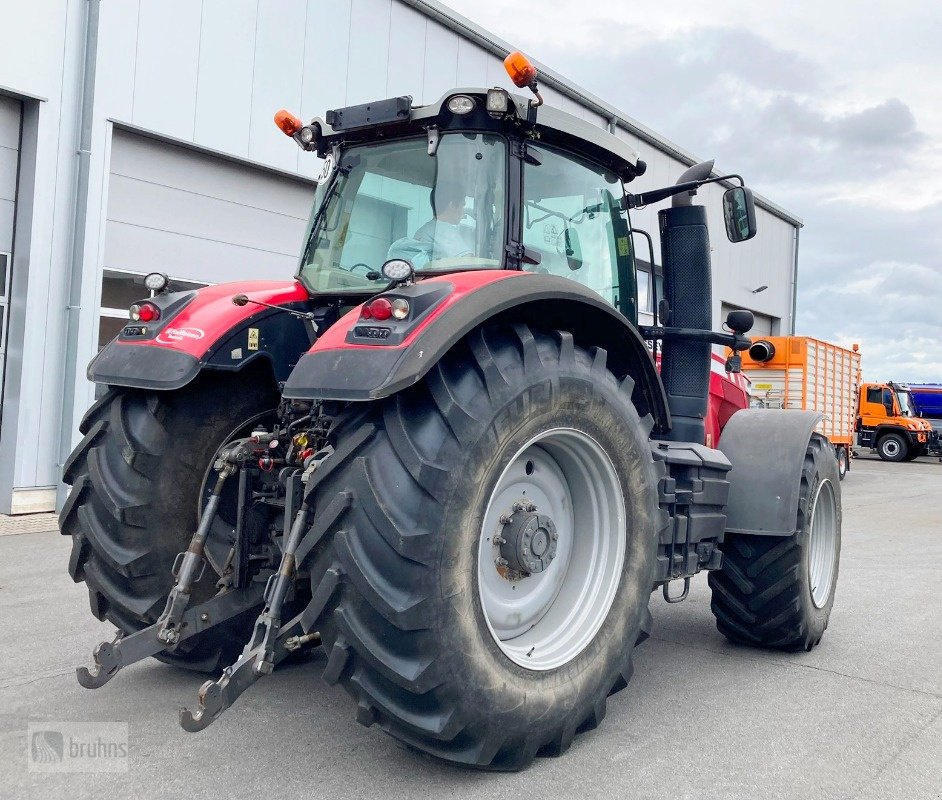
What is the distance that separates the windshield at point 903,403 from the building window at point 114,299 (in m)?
22.8

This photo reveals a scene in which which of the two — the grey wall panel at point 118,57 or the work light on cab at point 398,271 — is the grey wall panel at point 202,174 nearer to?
the grey wall panel at point 118,57

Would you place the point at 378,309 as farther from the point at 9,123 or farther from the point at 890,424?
the point at 890,424

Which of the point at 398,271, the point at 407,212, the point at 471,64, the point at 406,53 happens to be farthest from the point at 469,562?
the point at 471,64

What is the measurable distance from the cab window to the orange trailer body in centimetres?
1313

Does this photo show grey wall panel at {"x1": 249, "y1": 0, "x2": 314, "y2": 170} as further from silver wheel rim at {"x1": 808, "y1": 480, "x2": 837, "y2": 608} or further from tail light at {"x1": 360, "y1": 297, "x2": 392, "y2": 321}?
tail light at {"x1": 360, "y1": 297, "x2": 392, "y2": 321}

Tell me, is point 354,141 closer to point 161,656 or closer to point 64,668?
point 161,656

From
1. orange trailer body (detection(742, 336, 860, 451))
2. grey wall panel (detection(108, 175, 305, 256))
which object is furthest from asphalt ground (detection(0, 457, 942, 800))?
orange trailer body (detection(742, 336, 860, 451))

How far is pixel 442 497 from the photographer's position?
2631mm

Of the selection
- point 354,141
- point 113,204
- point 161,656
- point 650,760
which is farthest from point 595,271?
point 113,204

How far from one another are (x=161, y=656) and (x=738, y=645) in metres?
2.89

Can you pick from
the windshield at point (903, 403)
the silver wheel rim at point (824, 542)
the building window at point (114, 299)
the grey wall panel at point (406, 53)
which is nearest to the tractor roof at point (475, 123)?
the silver wheel rim at point (824, 542)

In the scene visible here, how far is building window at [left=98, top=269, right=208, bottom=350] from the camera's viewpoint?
9.16 m

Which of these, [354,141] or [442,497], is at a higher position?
[354,141]

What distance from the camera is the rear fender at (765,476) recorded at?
4.21m
